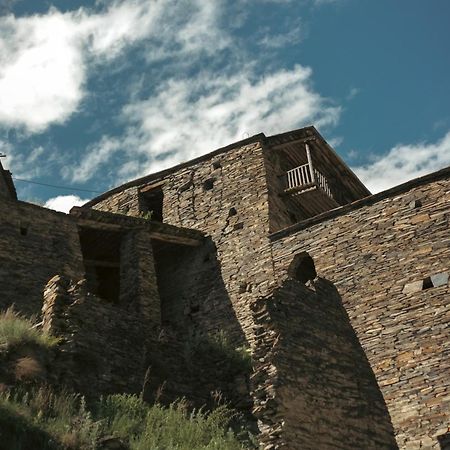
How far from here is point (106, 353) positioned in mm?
14977

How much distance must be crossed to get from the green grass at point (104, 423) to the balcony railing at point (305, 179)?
8.89m

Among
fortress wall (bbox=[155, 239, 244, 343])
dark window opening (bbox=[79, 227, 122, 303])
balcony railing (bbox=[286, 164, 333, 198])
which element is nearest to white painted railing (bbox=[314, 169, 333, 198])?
balcony railing (bbox=[286, 164, 333, 198])

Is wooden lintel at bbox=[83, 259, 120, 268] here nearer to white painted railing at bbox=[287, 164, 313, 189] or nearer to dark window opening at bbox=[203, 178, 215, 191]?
dark window opening at bbox=[203, 178, 215, 191]

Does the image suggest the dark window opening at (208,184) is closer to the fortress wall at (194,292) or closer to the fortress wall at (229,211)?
the fortress wall at (229,211)

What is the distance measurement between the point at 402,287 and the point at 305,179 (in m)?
6.72

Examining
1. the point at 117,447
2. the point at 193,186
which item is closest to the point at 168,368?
the point at 117,447

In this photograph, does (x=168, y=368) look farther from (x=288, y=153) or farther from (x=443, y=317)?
(x=288, y=153)

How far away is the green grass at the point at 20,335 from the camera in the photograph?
13438mm

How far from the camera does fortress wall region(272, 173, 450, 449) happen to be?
48.4ft

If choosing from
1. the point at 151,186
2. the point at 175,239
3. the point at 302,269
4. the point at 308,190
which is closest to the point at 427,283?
the point at 302,269

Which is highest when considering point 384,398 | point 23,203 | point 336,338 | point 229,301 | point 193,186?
point 193,186

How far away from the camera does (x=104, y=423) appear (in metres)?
12.2

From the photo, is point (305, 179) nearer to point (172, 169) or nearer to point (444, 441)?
point (172, 169)

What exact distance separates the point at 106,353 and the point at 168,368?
132cm
